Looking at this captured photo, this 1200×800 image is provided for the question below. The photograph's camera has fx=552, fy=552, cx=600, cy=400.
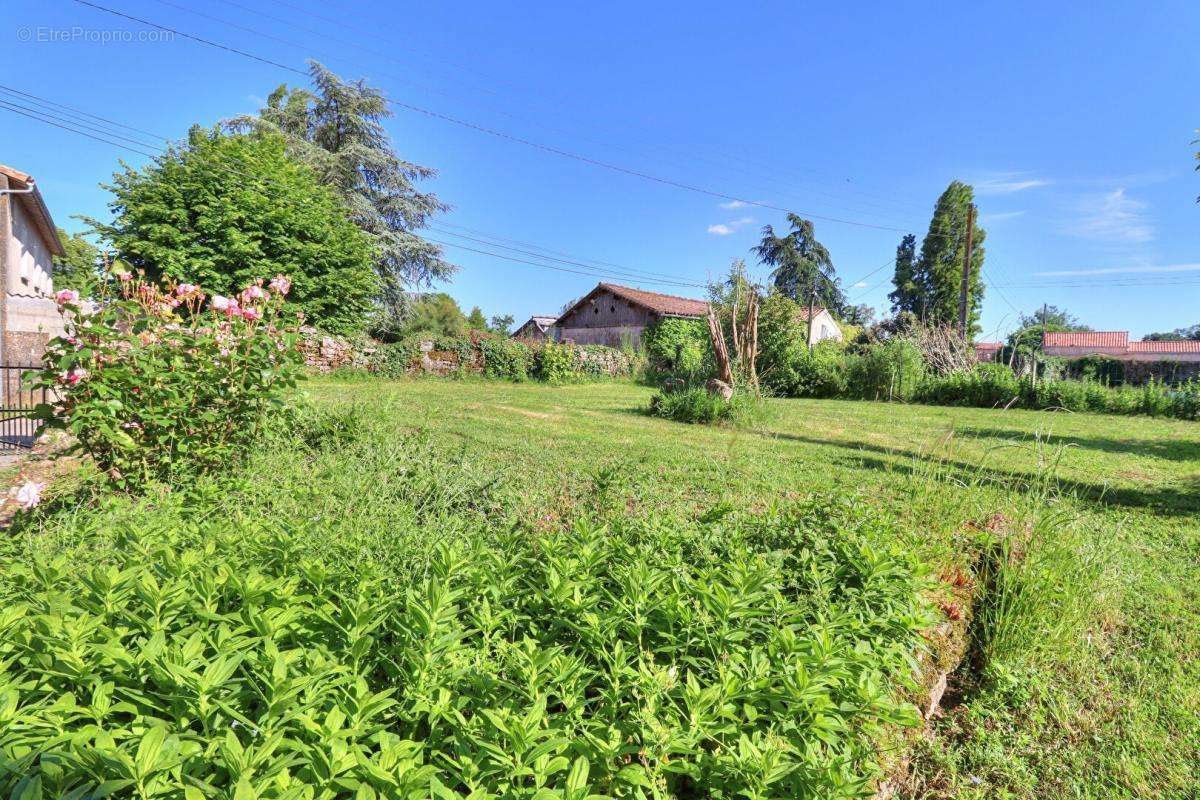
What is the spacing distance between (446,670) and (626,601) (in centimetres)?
55

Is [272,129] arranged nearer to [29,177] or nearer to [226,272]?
[226,272]

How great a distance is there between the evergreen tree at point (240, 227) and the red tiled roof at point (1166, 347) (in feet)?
188

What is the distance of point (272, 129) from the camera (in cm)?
2311

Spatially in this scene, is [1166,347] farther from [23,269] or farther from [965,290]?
[23,269]

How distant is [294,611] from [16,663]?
2.00 feet

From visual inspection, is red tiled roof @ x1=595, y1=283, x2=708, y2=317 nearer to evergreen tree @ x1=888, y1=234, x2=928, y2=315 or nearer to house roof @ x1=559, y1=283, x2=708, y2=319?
house roof @ x1=559, y1=283, x2=708, y2=319

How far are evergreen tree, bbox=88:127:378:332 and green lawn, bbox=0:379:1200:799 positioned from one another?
604 inches

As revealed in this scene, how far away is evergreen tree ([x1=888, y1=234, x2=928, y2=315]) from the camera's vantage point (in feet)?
133

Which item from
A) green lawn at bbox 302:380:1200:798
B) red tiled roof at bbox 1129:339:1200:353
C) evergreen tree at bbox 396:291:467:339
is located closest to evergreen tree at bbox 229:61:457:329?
evergreen tree at bbox 396:291:467:339

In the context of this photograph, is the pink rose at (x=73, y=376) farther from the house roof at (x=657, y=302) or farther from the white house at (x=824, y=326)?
the white house at (x=824, y=326)

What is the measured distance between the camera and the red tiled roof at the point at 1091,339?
44000 millimetres

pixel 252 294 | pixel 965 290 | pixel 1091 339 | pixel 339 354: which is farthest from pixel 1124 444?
pixel 1091 339

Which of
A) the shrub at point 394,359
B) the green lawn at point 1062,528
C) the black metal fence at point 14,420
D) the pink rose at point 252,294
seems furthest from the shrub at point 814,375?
the black metal fence at point 14,420

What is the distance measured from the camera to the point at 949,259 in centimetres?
3844
